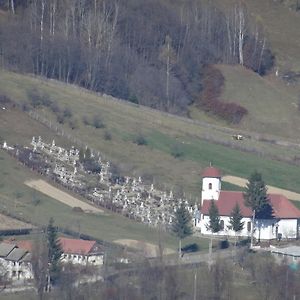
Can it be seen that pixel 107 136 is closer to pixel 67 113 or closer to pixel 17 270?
pixel 67 113

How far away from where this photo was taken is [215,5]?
495 ft

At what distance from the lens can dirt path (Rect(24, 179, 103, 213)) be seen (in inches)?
3787

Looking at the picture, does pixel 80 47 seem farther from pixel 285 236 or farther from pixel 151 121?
pixel 285 236

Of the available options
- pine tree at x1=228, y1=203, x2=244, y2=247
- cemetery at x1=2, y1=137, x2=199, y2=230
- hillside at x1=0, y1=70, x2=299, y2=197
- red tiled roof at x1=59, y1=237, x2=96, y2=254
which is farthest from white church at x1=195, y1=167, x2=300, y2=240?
red tiled roof at x1=59, y1=237, x2=96, y2=254

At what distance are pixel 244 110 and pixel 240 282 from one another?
47061 millimetres

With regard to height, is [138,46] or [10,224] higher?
[138,46]

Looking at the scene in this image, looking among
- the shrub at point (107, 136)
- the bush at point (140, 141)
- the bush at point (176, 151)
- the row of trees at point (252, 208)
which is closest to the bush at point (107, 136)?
the shrub at point (107, 136)

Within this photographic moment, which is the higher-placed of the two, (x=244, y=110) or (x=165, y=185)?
(x=244, y=110)

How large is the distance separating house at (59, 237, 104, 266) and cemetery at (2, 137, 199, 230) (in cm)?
860

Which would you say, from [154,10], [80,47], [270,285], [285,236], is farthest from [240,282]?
[154,10]

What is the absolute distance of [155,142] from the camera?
364 feet

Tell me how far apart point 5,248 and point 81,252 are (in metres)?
3.20

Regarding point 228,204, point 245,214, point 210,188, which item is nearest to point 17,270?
point 245,214

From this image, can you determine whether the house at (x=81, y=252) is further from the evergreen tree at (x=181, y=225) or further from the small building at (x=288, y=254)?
the small building at (x=288, y=254)
